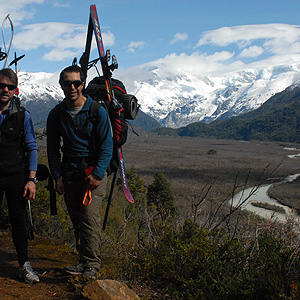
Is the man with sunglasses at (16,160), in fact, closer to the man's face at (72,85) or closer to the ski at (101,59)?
the man's face at (72,85)

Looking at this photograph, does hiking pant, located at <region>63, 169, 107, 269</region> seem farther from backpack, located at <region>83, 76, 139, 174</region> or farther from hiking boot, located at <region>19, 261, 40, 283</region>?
hiking boot, located at <region>19, 261, 40, 283</region>

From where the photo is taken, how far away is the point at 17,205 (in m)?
3.41

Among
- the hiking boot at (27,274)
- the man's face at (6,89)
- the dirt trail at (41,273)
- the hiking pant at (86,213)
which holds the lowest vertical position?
the dirt trail at (41,273)

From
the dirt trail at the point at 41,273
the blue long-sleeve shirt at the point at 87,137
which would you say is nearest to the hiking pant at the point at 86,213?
the blue long-sleeve shirt at the point at 87,137

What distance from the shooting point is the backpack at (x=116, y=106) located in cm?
371

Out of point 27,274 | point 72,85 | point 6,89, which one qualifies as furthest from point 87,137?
point 27,274

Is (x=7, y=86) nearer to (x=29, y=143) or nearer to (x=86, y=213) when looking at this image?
(x=29, y=143)

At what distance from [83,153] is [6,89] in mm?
884

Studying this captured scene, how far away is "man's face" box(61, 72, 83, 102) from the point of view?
336cm

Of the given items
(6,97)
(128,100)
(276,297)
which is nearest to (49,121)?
(6,97)

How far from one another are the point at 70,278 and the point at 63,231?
3309 mm

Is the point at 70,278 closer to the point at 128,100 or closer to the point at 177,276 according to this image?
the point at 177,276

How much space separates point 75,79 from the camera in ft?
11.1

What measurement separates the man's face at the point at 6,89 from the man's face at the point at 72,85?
17.8 inches
